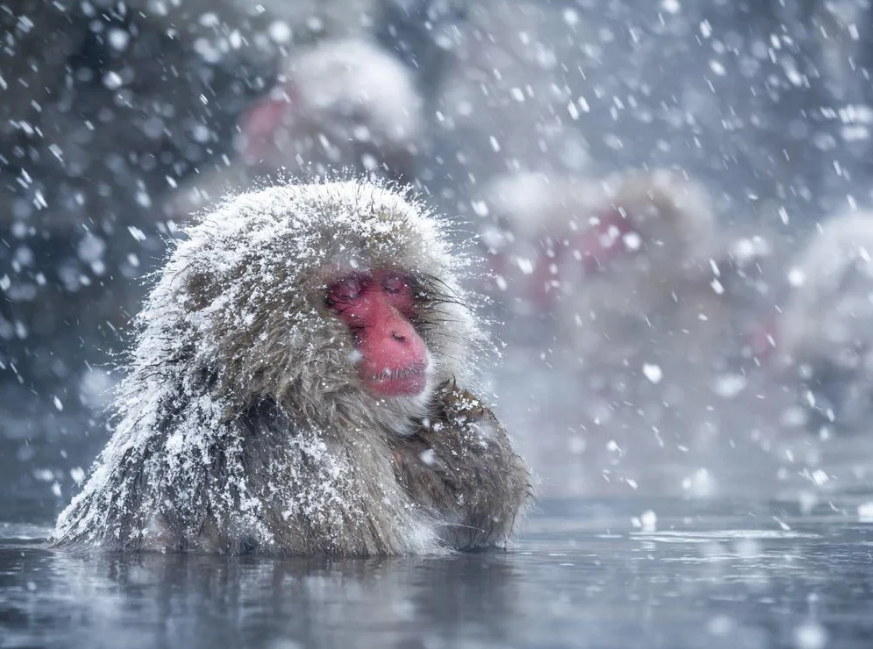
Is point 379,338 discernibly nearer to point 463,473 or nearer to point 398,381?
point 398,381

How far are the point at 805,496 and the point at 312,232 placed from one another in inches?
95.7

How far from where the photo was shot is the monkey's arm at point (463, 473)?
10.4 feet

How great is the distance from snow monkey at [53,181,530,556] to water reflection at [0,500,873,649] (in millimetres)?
157

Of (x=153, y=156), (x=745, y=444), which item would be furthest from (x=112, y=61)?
(x=745, y=444)

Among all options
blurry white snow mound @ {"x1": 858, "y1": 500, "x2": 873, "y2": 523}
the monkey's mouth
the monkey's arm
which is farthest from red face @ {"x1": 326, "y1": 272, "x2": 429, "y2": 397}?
blurry white snow mound @ {"x1": 858, "y1": 500, "x2": 873, "y2": 523}

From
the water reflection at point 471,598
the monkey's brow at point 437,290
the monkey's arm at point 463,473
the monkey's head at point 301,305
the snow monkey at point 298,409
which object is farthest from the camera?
the monkey's brow at point 437,290

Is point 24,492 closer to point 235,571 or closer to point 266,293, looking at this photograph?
point 266,293

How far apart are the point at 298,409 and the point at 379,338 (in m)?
0.27

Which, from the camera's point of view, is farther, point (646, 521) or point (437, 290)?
point (646, 521)

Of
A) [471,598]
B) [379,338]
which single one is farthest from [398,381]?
[471,598]

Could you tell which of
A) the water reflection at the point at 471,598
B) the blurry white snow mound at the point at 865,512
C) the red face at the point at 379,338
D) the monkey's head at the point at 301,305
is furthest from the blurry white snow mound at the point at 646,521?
the red face at the point at 379,338

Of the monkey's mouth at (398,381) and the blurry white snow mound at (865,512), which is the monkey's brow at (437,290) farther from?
the blurry white snow mound at (865,512)

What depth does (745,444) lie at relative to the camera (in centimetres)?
895

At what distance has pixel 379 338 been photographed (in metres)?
3.08
